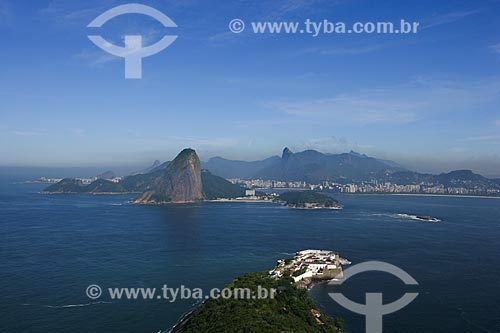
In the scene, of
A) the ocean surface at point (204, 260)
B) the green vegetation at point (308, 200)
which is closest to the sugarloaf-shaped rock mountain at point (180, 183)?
the green vegetation at point (308, 200)

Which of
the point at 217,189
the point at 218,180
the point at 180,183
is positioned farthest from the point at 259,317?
the point at 218,180

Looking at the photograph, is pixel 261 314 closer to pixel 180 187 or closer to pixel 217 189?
pixel 180 187

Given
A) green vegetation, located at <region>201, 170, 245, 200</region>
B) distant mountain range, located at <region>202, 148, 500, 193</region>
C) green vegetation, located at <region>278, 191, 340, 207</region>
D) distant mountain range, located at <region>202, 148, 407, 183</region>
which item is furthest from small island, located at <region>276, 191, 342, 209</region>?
distant mountain range, located at <region>202, 148, 407, 183</region>

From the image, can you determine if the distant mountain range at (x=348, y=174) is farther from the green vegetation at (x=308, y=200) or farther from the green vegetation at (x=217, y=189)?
the green vegetation at (x=308, y=200)

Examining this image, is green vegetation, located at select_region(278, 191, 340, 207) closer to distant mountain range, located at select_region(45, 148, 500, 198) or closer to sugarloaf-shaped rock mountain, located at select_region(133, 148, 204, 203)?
distant mountain range, located at select_region(45, 148, 500, 198)

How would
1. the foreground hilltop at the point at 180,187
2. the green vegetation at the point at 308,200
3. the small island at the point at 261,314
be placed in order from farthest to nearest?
1. the foreground hilltop at the point at 180,187
2. the green vegetation at the point at 308,200
3. the small island at the point at 261,314

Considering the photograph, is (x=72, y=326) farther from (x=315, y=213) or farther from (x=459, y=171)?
(x=459, y=171)

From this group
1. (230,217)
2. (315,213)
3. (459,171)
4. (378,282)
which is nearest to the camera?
(378,282)

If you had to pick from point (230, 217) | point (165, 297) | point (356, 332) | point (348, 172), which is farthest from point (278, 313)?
point (348, 172)
